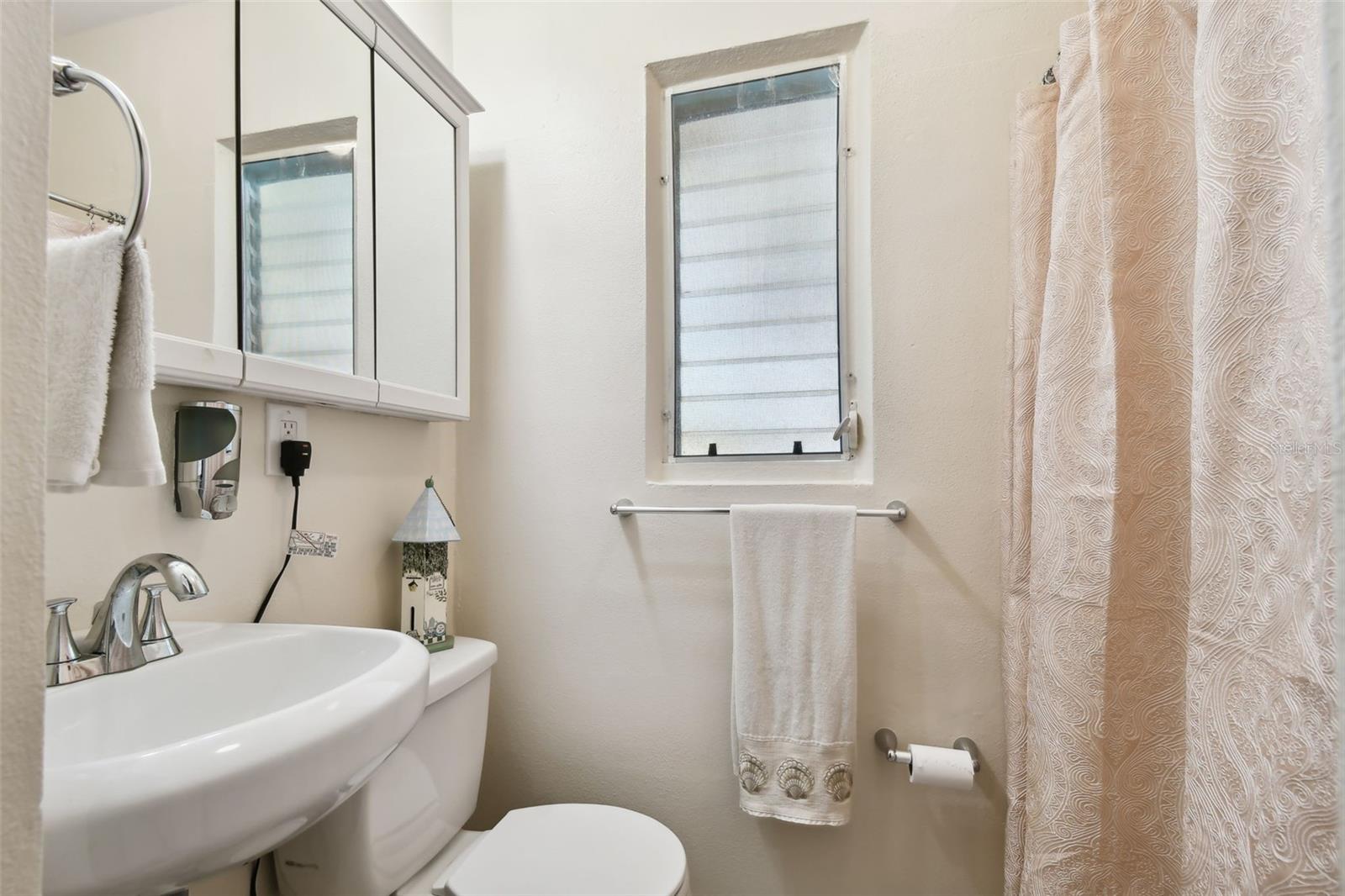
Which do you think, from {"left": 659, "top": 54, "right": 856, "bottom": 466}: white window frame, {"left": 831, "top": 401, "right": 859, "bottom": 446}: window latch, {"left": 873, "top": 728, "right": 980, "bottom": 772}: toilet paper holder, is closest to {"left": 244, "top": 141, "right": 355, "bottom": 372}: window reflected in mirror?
{"left": 659, "top": 54, "right": 856, "bottom": 466}: white window frame

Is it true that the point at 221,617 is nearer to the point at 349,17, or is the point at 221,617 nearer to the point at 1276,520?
the point at 349,17

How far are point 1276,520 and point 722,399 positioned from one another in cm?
97

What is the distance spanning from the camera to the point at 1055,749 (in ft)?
2.76

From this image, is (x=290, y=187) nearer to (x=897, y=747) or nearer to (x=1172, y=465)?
(x=1172, y=465)

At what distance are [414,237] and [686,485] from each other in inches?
29.8

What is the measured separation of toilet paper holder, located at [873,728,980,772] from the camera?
1.09 metres

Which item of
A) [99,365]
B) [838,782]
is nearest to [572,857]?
[838,782]

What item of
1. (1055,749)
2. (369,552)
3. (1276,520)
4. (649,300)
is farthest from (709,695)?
(1276,520)

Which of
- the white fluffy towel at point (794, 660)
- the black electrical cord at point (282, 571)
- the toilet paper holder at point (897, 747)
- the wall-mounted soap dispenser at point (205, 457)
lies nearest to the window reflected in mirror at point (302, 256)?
the wall-mounted soap dispenser at point (205, 457)

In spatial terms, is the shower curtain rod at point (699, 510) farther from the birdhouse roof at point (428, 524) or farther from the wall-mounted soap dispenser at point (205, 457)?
the wall-mounted soap dispenser at point (205, 457)

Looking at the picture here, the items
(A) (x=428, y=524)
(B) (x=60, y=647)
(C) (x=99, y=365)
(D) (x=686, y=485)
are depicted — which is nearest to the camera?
(C) (x=99, y=365)

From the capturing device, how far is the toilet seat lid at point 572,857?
3.03 ft

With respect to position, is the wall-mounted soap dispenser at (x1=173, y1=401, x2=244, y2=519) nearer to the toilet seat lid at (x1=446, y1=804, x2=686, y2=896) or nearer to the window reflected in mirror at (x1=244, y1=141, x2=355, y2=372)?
the window reflected in mirror at (x1=244, y1=141, x2=355, y2=372)

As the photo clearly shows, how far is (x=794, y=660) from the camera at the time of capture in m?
1.15
